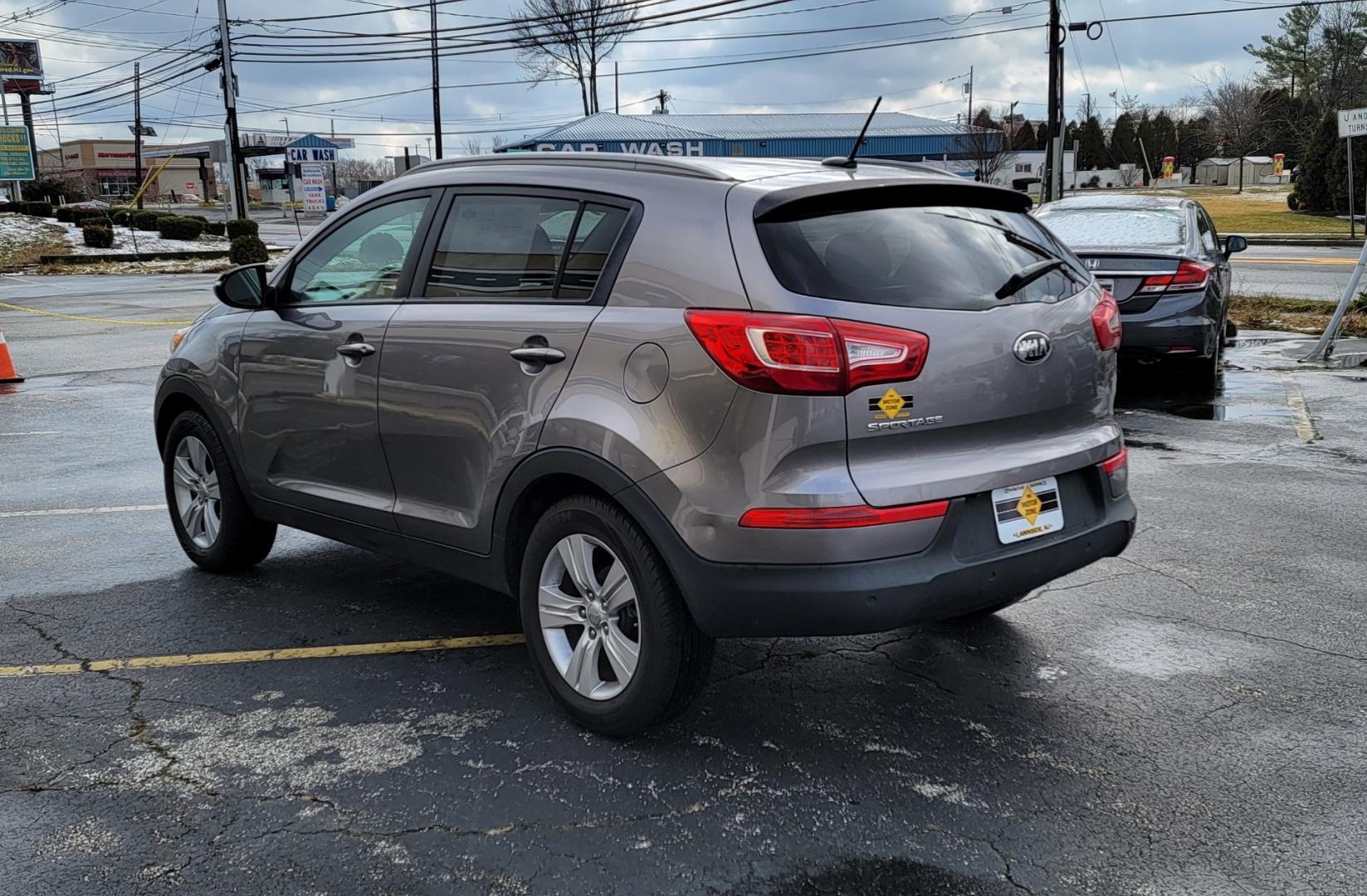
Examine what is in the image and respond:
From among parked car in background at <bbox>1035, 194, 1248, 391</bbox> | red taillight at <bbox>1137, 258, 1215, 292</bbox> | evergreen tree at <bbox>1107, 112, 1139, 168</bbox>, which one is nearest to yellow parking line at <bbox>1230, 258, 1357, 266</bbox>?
parked car in background at <bbox>1035, 194, 1248, 391</bbox>

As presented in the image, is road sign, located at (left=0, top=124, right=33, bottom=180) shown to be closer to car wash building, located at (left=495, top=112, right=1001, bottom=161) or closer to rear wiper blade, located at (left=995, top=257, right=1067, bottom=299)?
car wash building, located at (left=495, top=112, right=1001, bottom=161)

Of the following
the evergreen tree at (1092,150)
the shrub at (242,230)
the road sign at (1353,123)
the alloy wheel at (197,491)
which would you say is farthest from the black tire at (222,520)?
the evergreen tree at (1092,150)

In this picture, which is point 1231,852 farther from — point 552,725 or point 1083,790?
point 552,725

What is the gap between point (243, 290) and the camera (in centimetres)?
475

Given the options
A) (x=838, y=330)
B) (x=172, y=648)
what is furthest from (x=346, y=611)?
(x=838, y=330)

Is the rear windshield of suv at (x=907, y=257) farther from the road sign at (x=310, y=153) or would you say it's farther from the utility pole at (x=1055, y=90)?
the road sign at (x=310, y=153)

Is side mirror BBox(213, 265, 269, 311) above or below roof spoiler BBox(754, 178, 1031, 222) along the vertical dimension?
below

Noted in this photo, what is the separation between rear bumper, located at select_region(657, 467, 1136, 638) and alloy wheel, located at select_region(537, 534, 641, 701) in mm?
300

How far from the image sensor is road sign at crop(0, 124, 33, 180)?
5141 cm

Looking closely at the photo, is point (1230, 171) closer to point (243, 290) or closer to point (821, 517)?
point (243, 290)

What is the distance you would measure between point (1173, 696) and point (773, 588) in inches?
65.1

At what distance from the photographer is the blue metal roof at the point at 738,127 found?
52.4m

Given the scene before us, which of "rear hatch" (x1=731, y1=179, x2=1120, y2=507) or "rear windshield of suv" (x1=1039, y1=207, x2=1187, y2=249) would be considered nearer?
"rear hatch" (x1=731, y1=179, x2=1120, y2=507)

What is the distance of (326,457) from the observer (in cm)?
457
